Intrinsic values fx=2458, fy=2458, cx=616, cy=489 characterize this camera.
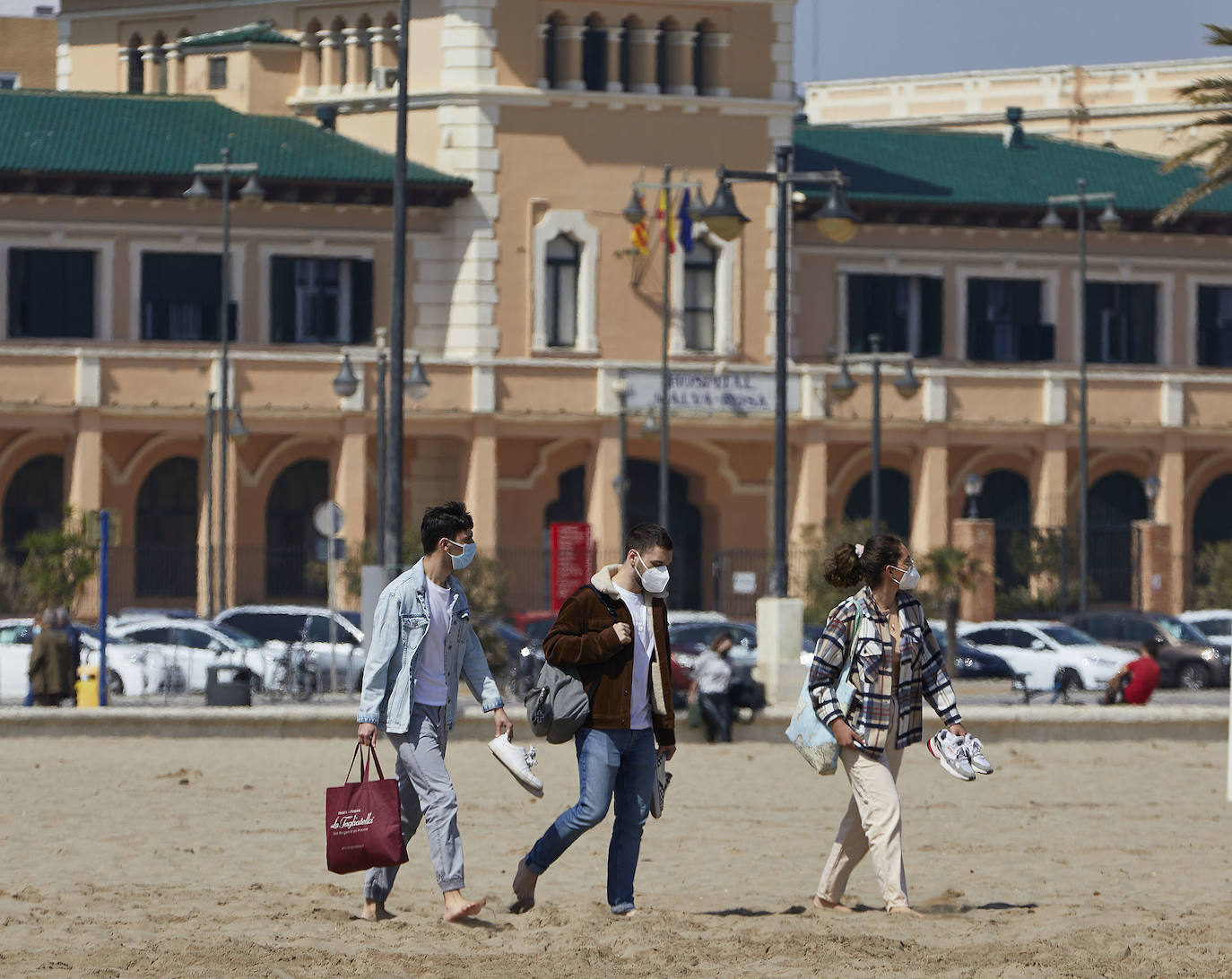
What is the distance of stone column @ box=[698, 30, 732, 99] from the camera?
165 ft

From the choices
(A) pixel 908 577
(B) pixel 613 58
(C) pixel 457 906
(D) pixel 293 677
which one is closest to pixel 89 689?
(D) pixel 293 677

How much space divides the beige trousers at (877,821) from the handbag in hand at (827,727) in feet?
0.34

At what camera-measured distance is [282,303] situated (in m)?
50.1

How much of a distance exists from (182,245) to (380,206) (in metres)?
4.06

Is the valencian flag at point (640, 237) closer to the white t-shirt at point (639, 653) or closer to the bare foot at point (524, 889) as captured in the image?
the bare foot at point (524, 889)

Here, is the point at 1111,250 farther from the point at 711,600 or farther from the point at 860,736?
the point at 860,736

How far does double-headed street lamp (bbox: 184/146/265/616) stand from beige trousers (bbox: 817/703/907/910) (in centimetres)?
3262

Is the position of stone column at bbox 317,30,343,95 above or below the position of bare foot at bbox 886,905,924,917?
above

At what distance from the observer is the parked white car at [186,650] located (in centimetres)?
3497

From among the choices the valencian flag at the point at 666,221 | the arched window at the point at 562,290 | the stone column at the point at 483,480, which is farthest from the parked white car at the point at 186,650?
the valencian flag at the point at 666,221

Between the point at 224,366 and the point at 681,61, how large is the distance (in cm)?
1171

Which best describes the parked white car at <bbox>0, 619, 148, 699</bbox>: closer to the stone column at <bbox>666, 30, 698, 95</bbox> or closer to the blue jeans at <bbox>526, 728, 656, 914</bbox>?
the stone column at <bbox>666, 30, 698, 95</bbox>

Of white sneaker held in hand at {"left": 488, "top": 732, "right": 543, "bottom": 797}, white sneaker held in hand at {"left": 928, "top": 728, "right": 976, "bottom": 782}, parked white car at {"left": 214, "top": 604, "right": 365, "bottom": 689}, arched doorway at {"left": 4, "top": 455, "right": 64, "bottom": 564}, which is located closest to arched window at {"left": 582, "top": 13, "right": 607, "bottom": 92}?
arched doorway at {"left": 4, "top": 455, "right": 64, "bottom": 564}

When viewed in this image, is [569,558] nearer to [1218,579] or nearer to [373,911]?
[1218,579]
